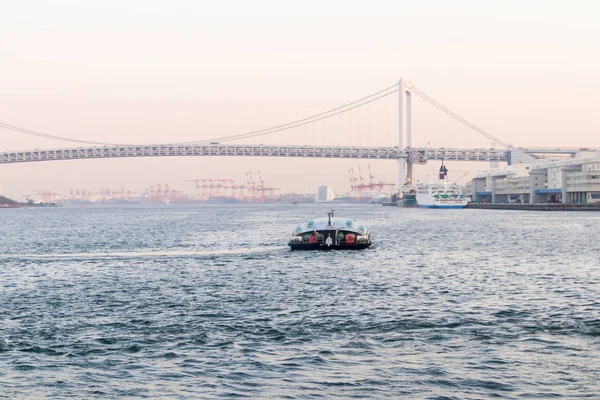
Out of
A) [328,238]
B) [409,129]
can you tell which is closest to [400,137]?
[409,129]

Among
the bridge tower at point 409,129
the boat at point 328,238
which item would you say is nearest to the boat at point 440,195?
the bridge tower at point 409,129

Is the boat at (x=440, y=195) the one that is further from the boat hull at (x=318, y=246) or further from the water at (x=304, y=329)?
the water at (x=304, y=329)

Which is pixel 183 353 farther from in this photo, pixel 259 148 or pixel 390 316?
pixel 259 148

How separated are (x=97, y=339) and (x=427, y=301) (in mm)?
9702

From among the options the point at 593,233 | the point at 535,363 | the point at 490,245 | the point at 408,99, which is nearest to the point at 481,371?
the point at 535,363

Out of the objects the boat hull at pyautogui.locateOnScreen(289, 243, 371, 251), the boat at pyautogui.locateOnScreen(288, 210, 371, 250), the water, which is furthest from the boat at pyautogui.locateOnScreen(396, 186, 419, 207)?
the water

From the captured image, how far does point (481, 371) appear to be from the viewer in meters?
13.5

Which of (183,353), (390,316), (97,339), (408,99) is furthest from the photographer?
(408,99)

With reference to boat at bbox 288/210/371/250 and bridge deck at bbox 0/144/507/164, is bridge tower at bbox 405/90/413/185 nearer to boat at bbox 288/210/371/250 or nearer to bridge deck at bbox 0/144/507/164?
bridge deck at bbox 0/144/507/164

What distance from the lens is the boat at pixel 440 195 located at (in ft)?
551

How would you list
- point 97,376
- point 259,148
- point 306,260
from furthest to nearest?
point 259,148
point 306,260
point 97,376

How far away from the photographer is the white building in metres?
135

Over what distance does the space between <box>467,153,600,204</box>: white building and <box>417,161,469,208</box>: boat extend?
11500 millimetres

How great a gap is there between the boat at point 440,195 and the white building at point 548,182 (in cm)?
1150
